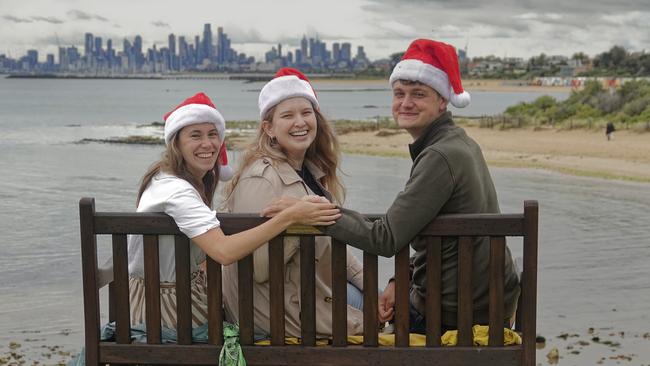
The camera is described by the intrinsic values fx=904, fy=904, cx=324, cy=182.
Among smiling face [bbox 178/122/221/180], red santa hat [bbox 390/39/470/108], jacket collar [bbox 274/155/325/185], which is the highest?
red santa hat [bbox 390/39/470/108]

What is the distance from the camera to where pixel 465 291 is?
3629 mm

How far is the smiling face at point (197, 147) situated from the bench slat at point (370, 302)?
0.93 meters

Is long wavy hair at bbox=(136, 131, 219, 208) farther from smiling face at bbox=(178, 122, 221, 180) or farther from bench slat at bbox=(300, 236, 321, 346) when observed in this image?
bench slat at bbox=(300, 236, 321, 346)

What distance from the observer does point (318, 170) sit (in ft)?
14.0

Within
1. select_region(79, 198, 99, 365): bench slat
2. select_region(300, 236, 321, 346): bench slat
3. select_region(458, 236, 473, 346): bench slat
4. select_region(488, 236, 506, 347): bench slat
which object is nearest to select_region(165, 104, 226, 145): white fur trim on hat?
select_region(79, 198, 99, 365): bench slat

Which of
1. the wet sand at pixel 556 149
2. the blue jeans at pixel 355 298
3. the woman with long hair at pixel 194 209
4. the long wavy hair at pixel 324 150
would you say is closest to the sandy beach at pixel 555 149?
the wet sand at pixel 556 149

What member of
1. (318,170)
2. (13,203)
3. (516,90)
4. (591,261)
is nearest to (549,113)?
(13,203)

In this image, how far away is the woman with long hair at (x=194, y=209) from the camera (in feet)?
11.7

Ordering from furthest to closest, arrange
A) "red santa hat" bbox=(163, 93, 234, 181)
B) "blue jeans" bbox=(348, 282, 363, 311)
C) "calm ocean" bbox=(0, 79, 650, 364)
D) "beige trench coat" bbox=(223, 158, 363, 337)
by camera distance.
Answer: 1. "calm ocean" bbox=(0, 79, 650, 364)
2. "red santa hat" bbox=(163, 93, 234, 181)
3. "blue jeans" bbox=(348, 282, 363, 311)
4. "beige trench coat" bbox=(223, 158, 363, 337)

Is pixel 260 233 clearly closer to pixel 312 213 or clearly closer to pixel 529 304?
pixel 312 213

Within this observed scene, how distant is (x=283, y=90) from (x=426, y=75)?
0.66m

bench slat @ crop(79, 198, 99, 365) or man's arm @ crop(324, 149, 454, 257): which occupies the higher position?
man's arm @ crop(324, 149, 454, 257)

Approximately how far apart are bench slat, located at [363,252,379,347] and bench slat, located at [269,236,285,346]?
0.34 metres

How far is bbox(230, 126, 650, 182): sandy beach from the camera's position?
26.4 m
